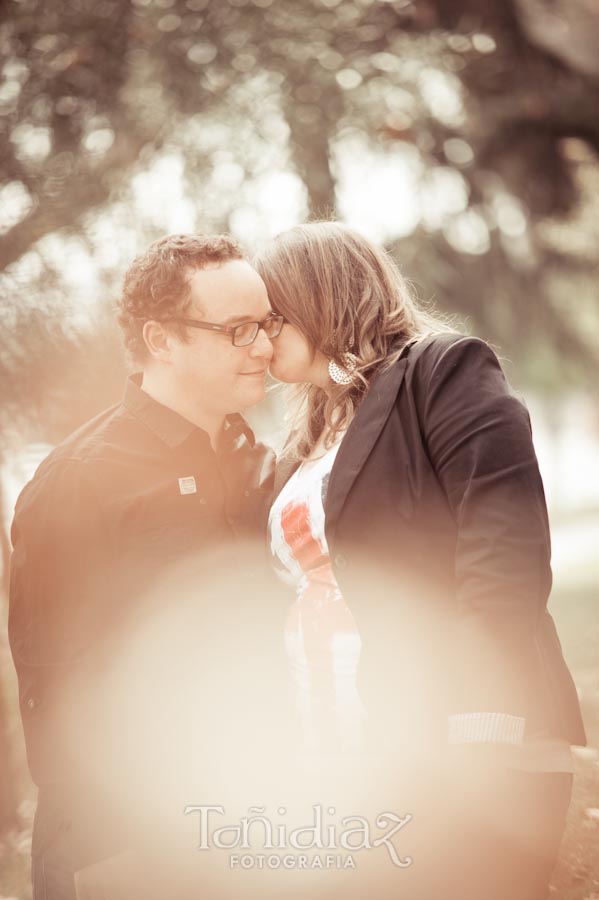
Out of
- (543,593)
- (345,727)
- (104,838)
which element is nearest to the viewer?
(543,593)

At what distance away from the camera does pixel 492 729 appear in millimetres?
2006

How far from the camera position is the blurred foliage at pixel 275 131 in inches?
168

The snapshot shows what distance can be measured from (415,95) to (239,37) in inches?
59.6

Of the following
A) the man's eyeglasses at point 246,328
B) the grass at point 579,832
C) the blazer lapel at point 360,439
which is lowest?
the grass at point 579,832

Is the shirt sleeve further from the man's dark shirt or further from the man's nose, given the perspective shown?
the man's nose

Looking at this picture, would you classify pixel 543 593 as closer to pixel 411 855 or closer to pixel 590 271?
pixel 411 855

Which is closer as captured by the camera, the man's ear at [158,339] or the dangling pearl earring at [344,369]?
the dangling pearl earring at [344,369]

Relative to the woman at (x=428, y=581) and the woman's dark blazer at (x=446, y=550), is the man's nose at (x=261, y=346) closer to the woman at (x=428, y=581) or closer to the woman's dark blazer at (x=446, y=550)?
the woman at (x=428, y=581)

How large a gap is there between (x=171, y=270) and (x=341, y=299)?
574 mm

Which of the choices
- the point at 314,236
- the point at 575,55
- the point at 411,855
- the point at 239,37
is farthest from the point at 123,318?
the point at 575,55

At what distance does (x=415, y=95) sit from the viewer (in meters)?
5.87

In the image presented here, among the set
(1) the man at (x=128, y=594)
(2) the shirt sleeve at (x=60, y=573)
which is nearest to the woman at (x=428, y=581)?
(1) the man at (x=128, y=594)

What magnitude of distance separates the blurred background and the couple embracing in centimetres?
54

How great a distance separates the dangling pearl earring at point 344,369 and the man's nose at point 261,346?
21 cm
